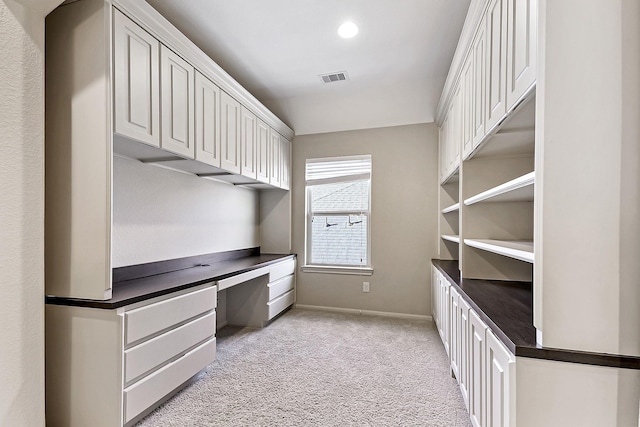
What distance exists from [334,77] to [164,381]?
10.7 feet

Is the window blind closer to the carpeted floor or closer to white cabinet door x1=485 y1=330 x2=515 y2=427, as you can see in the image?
the carpeted floor

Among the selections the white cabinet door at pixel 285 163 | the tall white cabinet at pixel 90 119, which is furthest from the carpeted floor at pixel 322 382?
the white cabinet door at pixel 285 163

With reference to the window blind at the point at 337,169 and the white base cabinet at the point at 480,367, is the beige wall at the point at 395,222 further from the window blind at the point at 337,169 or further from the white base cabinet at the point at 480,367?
the white base cabinet at the point at 480,367

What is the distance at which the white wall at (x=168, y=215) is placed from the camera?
2.27 m

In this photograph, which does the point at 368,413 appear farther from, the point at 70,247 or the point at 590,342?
the point at 70,247

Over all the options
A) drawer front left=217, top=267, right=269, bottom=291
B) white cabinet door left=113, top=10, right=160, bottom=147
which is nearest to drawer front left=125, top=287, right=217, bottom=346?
drawer front left=217, top=267, right=269, bottom=291

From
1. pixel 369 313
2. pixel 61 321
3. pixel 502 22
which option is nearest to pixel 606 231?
pixel 502 22

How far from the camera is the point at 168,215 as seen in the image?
272 cm

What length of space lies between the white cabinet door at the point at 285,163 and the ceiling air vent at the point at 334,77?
102 centimetres

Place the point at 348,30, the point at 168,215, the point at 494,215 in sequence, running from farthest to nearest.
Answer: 1. the point at 168,215
2. the point at 348,30
3. the point at 494,215

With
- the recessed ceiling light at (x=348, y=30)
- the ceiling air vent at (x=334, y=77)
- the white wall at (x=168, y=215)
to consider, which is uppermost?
the recessed ceiling light at (x=348, y=30)

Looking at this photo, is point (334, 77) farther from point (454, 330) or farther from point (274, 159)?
point (454, 330)

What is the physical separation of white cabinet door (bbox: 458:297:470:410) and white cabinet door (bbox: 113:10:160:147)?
2.33m

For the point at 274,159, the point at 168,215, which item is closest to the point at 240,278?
the point at 168,215
